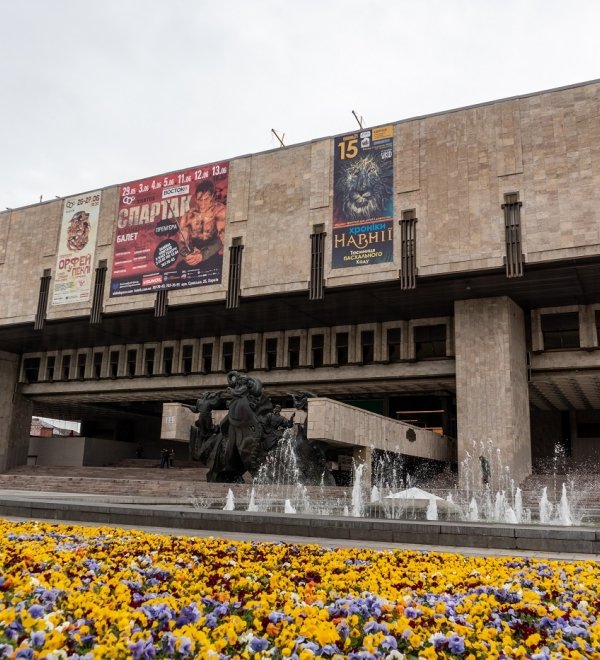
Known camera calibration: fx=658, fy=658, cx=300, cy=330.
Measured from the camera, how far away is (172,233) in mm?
35031

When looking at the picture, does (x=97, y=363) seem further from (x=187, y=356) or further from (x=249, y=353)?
(x=249, y=353)

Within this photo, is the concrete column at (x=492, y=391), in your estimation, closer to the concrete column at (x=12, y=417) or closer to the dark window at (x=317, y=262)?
the dark window at (x=317, y=262)

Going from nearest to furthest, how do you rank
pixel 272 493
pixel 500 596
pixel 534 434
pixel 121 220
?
pixel 500 596 → pixel 272 493 → pixel 121 220 → pixel 534 434

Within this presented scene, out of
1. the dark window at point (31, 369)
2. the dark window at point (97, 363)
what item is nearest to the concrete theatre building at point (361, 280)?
the dark window at point (97, 363)

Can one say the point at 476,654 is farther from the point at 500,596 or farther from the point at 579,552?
the point at 579,552

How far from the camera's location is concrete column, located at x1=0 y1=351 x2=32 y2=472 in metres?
44.1

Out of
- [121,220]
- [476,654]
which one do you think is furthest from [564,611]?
[121,220]

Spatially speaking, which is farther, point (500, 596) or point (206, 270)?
point (206, 270)

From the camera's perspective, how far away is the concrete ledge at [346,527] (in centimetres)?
941

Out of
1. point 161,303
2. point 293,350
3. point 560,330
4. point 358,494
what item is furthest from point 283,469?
point 560,330

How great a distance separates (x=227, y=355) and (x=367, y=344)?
8.87 metres

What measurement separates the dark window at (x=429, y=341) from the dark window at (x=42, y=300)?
21.8m

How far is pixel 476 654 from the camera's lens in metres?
3.70

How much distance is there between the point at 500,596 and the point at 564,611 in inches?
28.8
